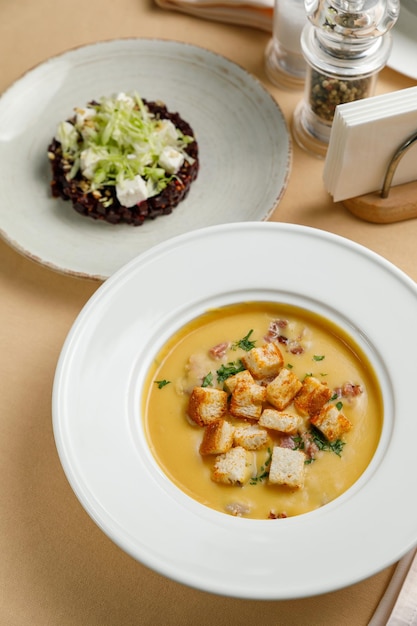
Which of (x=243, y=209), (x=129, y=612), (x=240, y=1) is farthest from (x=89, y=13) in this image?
(x=129, y=612)

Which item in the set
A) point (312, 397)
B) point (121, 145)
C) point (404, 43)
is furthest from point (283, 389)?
point (404, 43)

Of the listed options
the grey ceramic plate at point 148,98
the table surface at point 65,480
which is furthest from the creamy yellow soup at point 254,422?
the grey ceramic plate at point 148,98

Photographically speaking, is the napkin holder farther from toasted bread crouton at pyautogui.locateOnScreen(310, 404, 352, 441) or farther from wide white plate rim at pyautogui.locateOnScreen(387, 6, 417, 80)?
toasted bread crouton at pyautogui.locateOnScreen(310, 404, 352, 441)

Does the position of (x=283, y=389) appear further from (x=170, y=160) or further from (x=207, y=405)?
(x=170, y=160)

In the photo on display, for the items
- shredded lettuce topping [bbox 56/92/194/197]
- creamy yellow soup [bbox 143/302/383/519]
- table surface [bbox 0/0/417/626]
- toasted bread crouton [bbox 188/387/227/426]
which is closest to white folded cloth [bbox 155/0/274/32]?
table surface [bbox 0/0/417/626]

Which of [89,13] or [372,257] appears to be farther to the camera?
[89,13]

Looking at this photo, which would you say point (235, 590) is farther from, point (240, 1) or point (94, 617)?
point (240, 1)

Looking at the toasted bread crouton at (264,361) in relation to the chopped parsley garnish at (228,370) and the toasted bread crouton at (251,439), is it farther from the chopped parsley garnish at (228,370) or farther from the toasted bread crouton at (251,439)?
the toasted bread crouton at (251,439)
